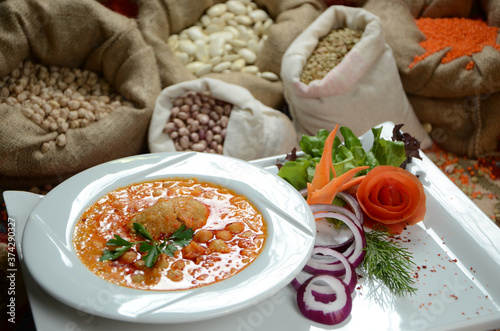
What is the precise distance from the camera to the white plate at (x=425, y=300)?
1.28m

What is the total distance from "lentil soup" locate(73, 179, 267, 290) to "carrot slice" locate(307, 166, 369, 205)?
0.26m

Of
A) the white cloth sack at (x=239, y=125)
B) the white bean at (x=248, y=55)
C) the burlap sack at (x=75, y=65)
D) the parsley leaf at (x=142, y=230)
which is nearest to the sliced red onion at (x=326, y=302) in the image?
the parsley leaf at (x=142, y=230)

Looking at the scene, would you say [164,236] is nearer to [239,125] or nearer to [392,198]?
[392,198]

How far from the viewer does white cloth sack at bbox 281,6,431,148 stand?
9.45 feet

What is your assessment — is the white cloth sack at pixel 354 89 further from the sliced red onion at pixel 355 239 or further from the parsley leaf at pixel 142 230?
the parsley leaf at pixel 142 230

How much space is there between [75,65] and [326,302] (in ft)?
7.62

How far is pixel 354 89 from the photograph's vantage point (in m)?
2.95

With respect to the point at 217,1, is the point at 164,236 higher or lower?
higher

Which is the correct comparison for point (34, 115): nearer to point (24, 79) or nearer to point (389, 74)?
→ point (24, 79)

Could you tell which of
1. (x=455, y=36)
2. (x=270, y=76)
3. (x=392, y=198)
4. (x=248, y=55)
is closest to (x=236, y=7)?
(x=248, y=55)

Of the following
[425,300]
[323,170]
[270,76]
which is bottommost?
[270,76]

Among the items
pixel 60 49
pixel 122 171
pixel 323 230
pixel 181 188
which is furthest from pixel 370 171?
pixel 60 49

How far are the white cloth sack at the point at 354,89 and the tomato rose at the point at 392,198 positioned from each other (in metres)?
1.26

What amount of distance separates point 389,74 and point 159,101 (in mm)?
1396
